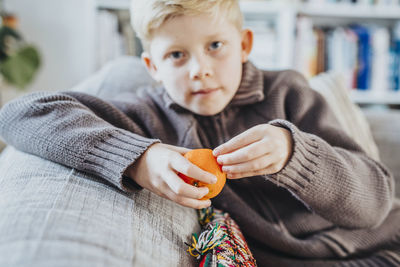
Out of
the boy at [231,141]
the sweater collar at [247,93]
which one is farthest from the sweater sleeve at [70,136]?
the sweater collar at [247,93]

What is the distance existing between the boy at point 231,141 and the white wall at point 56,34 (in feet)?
4.60

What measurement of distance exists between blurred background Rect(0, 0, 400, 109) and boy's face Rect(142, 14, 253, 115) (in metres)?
1.17

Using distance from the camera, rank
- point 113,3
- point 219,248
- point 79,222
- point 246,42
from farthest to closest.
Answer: point 113,3 → point 246,42 → point 219,248 → point 79,222

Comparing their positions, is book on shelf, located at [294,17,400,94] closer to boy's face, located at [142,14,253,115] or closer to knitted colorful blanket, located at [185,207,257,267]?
boy's face, located at [142,14,253,115]

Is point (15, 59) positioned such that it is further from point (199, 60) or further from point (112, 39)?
point (199, 60)

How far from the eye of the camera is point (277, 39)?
6.82 ft

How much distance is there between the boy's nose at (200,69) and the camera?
810 millimetres

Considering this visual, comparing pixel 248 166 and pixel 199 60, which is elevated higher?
pixel 199 60

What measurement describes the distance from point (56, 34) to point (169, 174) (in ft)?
6.39

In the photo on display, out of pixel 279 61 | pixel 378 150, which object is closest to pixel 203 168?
pixel 378 150

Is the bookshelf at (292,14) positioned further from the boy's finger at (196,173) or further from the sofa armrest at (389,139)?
the boy's finger at (196,173)

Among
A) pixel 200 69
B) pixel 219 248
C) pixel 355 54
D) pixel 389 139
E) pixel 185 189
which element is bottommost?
pixel 389 139

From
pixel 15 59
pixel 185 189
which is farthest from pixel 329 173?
pixel 15 59

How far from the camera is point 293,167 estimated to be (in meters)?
0.68
